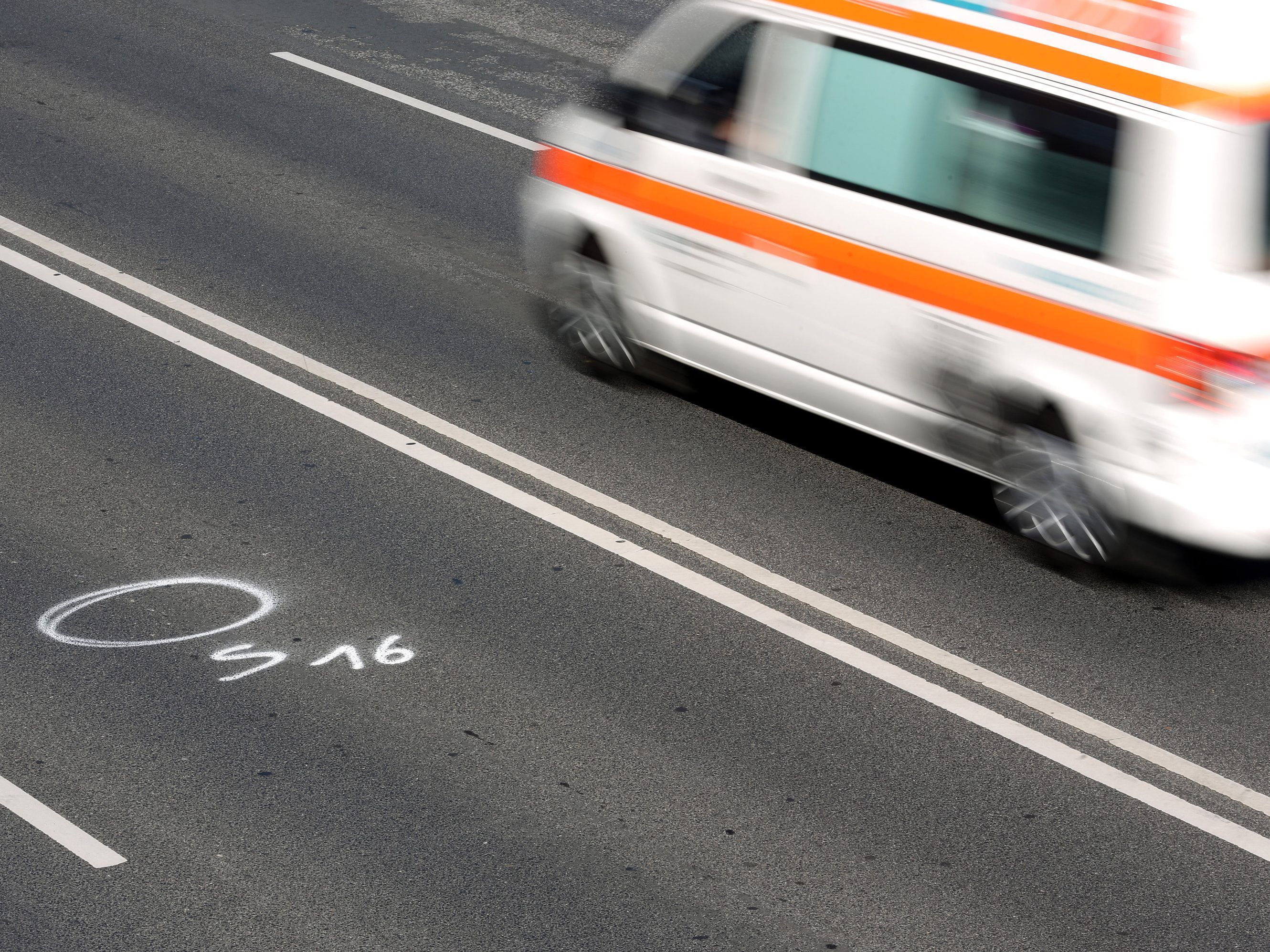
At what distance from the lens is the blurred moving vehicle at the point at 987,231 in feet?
22.0

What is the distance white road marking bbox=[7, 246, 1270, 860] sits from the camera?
20.0ft

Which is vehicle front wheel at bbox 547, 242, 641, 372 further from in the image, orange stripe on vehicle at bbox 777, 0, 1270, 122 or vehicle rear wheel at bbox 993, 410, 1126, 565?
vehicle rear wheel at bbox 993, 410, 1126, 565

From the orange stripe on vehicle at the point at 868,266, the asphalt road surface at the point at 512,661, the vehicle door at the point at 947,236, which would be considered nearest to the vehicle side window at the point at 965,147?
the vehicle door at the point at 947,236

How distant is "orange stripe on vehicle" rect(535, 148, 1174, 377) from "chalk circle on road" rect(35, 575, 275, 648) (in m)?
2.69

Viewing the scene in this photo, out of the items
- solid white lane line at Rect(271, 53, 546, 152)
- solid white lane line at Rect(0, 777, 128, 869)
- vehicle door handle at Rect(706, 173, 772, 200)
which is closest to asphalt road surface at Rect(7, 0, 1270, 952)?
solid white lane line at Rect(0, 777, 128, 869)

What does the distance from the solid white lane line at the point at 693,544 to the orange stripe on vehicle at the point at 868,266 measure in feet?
4.27

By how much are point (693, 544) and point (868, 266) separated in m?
1.40

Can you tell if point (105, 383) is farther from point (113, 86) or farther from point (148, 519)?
point (113, 86)

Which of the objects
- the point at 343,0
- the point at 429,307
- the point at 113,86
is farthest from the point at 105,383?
the point at 343,0

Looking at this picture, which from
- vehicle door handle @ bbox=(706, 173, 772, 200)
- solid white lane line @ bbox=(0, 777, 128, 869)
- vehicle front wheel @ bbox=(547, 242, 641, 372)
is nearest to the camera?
solid white lane line @ bbox=(0, 777, 128, 869)

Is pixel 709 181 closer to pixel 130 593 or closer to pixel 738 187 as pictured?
pixel 738 187

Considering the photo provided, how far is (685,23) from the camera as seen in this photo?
8.58 metres

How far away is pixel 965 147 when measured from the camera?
736 cm

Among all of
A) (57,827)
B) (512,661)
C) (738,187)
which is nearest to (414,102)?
(738,187)
